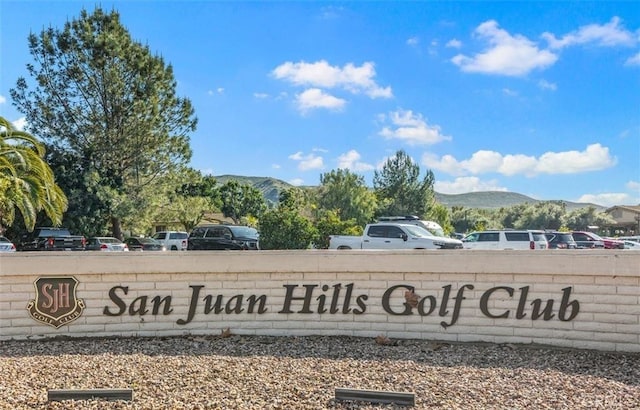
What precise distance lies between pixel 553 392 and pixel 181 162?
36374 mm

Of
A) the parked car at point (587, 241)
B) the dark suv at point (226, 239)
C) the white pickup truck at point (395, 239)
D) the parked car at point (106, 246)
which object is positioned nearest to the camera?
the white pickup truck at point (395, 239)

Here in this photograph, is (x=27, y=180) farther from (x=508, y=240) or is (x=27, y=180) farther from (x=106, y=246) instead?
(x=508, y=240)

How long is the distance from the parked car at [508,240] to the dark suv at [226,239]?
9089mm

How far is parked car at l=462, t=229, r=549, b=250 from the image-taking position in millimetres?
21094

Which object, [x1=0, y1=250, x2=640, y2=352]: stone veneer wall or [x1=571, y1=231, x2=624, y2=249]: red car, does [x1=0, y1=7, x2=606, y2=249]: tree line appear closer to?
[x1=571, y1=231, x2=624, y2=249]: red car

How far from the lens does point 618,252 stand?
7.39 meters

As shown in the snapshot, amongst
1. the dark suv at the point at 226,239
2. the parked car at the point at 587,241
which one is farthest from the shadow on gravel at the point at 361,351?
the parked car at the point at 587,241

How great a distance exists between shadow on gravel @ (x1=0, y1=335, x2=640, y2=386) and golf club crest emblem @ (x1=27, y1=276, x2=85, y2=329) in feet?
1.15

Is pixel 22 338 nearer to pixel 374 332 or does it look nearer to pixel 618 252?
pixel 374 332

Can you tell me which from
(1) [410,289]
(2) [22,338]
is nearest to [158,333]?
(2) [22,338]

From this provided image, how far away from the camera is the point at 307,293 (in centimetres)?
855

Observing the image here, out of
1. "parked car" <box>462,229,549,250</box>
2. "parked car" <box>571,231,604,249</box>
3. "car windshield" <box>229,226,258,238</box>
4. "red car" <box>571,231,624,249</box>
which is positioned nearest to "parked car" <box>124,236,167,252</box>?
"car windshield" <box>229,226,258,238</box>

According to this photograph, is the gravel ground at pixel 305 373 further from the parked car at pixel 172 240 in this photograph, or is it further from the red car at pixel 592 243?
the parked car at pixel 172 240

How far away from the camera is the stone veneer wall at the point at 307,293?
7883mm
